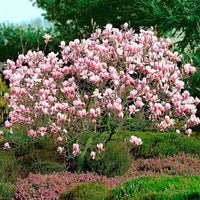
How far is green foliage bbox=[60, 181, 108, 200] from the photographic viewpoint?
365 cm

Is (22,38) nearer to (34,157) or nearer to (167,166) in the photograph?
(34,157)

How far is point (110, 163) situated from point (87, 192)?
1613 mm

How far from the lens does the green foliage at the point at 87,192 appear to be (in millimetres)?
3652

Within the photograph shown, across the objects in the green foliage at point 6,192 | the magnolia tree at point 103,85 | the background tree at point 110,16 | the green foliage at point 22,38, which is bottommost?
the green foliage at point 6,192

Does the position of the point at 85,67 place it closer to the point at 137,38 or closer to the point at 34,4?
the point at 137,38

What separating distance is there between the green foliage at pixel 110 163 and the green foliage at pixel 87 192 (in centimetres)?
135

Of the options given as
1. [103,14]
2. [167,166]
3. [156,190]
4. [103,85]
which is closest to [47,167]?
[103,85]

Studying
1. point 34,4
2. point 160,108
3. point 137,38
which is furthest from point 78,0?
point 160,108

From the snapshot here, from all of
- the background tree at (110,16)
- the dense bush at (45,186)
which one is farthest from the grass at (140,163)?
the background tree at (110,16)

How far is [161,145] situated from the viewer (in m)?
6.64

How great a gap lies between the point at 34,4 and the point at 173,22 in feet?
19.3

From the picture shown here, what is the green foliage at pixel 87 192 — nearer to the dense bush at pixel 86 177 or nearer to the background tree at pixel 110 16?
the dense bush at pixel 86 177

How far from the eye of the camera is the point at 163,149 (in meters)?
6.52

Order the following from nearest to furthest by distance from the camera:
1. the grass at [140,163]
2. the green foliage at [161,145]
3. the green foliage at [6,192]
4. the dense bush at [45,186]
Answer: the grass at [140,163]
the dense bush at [45,186]
the green foliage at [6,192]
the green foliage at [161,145]
